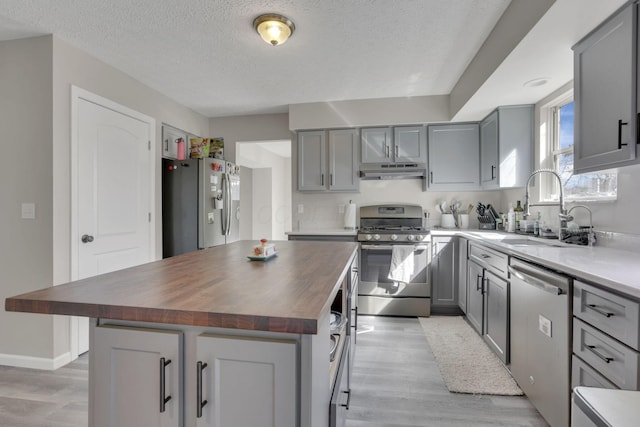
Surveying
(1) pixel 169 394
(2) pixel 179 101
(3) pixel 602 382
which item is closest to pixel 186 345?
(1) pixel 169 394

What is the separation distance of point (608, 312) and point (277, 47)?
2.68m

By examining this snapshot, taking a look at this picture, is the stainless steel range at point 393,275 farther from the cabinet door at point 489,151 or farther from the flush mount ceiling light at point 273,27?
the flush mount ceiling light at point 273,27

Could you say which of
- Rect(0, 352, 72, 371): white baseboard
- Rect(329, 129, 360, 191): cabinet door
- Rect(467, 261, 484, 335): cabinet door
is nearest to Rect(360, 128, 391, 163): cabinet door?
Rect(329, 129, 360, 191): cabinet door

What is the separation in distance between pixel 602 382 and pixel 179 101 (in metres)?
4.36

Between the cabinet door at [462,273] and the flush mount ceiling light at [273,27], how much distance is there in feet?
8.28

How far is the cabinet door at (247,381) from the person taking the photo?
80cm

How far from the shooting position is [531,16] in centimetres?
177

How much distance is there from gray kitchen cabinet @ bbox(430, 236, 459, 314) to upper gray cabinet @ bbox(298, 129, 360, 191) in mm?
1193

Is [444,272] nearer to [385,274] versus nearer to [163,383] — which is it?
[385,274]

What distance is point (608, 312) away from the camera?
1196mm

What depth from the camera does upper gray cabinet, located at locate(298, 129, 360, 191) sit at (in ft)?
12.7

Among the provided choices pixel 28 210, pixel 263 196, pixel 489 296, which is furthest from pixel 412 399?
pixel 263 196

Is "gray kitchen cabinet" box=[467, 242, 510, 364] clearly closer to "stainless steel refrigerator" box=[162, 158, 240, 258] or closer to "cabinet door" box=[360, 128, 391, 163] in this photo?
"cabinet door" box=[360, 128, 391, 163]

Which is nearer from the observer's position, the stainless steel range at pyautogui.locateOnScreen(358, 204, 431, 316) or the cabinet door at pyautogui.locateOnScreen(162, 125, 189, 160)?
the stainless steel range at pyautogui.locateOnScreen(358, 204, 431, 316)
